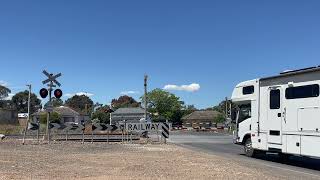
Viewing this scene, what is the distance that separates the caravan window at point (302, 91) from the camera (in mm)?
18406

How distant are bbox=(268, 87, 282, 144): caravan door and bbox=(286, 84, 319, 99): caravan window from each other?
1.90 ft

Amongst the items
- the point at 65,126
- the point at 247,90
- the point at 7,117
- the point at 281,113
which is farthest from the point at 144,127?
the point at 7,117

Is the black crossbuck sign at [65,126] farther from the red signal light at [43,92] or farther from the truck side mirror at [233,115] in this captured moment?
the truck side mirror at [233,115]

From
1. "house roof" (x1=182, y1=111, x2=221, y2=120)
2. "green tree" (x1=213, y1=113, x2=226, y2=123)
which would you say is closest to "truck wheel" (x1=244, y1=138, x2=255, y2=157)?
"green tree" (x1=213, y1=113, x2=226, y2=123)

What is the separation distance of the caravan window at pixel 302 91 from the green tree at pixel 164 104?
109 m

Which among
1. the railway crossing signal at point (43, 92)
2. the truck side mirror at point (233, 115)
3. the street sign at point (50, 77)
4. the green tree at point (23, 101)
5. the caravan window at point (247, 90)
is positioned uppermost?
Result: the green tree at point (23, 101)

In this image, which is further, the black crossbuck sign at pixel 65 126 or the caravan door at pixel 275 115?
the black crossbuck sign at pixel 65 126

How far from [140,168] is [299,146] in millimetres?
6636

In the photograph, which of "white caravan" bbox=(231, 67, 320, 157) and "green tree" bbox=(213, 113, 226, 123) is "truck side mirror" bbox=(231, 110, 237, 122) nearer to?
"white caravan" bbox=(231, 67, 320, 157)

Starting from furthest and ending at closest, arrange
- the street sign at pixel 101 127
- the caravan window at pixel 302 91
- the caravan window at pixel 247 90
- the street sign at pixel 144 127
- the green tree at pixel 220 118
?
the green tree at pixel 220 118, the street sign at pixel 144 127, the street sign at pixel 101 127, the caravan window at pixel 247 90, the caravan window at pixel 302 91

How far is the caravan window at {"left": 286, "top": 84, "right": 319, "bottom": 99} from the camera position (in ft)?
60.4

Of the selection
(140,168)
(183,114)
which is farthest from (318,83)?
(183,114)

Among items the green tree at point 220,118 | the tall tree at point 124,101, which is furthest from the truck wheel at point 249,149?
the tall tree at point 124,101

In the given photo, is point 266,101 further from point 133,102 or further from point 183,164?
point 133,102
